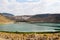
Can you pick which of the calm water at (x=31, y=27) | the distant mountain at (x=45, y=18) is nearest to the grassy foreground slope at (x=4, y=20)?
the calm water at (x=31, y=27)

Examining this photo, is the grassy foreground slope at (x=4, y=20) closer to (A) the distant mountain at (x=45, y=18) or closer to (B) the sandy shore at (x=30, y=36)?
(B) the sandy shore at (x=30, y=36)

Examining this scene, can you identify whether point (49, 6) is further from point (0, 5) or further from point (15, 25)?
point (0, 5)

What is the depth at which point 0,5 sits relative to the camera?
140 centimetres

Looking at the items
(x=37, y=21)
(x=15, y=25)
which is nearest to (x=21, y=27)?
(x=15, y=25)

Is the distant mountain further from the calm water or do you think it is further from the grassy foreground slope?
the grassy foreground slope

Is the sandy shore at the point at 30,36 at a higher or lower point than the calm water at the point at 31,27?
lower

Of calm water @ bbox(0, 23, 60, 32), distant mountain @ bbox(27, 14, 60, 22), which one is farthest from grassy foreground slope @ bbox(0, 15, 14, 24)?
distant mountain @ bbox(27, 14, 60, 22)

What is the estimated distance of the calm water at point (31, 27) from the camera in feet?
4.47

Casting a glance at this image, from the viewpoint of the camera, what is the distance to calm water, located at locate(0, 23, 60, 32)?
4.47ft

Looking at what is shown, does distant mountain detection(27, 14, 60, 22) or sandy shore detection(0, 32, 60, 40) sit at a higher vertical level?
distant mountain detection(27, 14, 60, 22)

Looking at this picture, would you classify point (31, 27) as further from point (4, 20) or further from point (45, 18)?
point (4, 20)

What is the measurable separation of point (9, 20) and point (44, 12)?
14.2 inches

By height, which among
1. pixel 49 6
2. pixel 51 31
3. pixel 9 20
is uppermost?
pixel 49 6

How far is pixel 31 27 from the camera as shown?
1.38m
